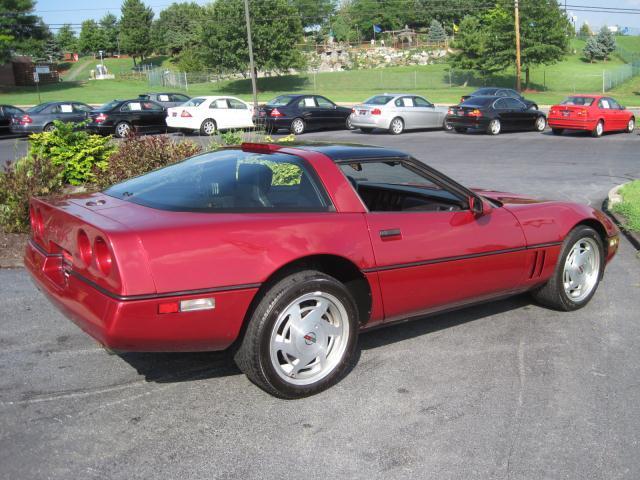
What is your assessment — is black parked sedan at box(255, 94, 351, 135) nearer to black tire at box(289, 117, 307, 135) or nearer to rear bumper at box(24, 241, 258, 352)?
black tire at box(289, 117, 307, 135)

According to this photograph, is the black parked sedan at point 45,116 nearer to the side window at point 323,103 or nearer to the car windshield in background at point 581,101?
the side window at point 323,103

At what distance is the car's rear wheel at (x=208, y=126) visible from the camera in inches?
975

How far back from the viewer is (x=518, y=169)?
49.1ft

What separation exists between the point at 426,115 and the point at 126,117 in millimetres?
11630

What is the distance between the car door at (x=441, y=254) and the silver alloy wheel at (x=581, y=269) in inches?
24.8

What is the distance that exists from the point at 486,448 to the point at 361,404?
2.54ft

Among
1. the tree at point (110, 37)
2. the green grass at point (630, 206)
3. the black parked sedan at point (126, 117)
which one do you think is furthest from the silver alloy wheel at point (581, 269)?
the tree at point (110, 37)

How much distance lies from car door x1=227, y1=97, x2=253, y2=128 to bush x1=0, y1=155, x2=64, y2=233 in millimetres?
16973

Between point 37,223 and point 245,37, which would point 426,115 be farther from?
point 245,37

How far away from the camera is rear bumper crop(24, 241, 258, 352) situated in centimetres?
333

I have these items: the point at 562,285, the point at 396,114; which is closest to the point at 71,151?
the point at 562,285

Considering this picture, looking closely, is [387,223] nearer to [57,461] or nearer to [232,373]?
[232,373]

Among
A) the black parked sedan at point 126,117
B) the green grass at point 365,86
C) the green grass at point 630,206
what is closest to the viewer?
the green grass at point 630,206

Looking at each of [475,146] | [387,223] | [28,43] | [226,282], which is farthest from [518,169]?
[28,43]
